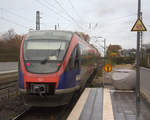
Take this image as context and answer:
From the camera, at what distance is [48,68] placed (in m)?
7.11

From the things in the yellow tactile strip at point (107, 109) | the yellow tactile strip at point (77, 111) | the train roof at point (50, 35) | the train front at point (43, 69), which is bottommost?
the yellow tactile strip at point (77, 111)

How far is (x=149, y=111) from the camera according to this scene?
22.6ft

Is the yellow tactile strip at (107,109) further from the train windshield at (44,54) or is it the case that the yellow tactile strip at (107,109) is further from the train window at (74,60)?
the train windshield at (44,54)

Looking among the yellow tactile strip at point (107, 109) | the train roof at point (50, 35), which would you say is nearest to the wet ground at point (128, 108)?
the yellow tactile strip at point (107, 109)

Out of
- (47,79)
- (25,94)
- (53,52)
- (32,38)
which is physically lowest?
(25,94)

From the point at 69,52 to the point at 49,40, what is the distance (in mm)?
955

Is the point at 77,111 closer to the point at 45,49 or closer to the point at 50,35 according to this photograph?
the point at 45,49

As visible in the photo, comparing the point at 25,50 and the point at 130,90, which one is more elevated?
the point at 25,50

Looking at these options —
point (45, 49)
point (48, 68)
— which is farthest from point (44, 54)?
point (48, 68)

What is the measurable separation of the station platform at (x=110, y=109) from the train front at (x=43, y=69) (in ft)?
2.67

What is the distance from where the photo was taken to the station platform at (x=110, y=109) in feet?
20.9

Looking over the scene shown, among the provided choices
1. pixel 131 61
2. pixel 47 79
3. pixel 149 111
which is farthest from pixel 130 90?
pixel 131 61

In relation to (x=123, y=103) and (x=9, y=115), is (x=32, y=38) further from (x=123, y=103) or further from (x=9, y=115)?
(x=123, y=103)

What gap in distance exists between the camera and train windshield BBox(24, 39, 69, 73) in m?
7.14
